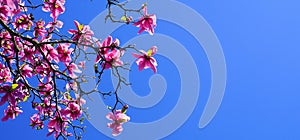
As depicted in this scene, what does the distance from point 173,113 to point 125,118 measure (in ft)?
10.7

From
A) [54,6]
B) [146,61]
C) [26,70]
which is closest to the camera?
[146,61]

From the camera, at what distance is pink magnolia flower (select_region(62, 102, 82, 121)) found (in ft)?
7.86

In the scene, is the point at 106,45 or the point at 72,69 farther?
the point at 72,69

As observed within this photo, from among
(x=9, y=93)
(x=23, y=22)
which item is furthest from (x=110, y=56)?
(x=23, y=22)

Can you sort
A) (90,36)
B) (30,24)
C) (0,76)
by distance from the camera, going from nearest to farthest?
(90,36) < (0,76) < (30,24)

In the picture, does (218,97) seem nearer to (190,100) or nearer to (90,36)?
(190,100)

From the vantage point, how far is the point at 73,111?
7.89 ft

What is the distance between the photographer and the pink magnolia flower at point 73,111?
94.3 inches

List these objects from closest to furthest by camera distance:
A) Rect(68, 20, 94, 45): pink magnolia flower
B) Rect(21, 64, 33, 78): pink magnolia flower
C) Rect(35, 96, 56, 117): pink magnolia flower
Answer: Rect(68, 20, 94, 45): pink magnolia flower < Rect(21, 64, 33, 78): pink magnolia flower < Rect(35, 96, 56, 117): pink magnolia flower

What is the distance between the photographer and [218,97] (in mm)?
5441

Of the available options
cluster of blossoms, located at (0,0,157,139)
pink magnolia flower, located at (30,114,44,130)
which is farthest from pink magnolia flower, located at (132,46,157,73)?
pink magnolia flower, located at (30,114,44,130)

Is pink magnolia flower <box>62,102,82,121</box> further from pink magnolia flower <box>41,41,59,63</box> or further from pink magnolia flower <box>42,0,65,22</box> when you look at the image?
pink magnolia flower <box>42,0,65,22</box>

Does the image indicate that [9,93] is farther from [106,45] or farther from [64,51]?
[106,45]

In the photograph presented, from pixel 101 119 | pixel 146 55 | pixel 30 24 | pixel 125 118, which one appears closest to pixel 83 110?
pixel 125 118
